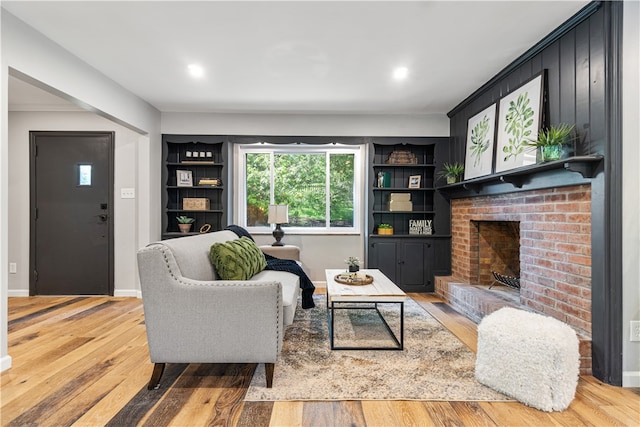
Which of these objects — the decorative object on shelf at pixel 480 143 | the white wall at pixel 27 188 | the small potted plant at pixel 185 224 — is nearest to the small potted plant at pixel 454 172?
the decorative object on shelf at pixel 480 143

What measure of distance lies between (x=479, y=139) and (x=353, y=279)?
86.6 inches

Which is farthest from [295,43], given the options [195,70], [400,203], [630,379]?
[630,379]

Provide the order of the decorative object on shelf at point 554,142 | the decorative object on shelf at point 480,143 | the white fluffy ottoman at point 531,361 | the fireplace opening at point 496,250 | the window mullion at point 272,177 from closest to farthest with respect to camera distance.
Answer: the white fluffy ottoman at point 531,361
the decorative object on shelf at point 554,142
the decorative object on shelf at point 480,143
the fireplace opening at point 496,250
the window mullion at point 272,177

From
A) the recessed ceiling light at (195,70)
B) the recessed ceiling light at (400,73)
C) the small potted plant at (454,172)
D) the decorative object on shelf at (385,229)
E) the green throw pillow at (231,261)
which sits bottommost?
the green throw pillow at (231,261)

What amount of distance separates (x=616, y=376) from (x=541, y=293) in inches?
29.5

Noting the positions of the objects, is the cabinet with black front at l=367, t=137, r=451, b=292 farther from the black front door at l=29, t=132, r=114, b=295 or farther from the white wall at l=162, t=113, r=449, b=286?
the black front door at l=29, t=132, r=114, b=295

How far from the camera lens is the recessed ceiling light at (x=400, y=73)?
339 cm

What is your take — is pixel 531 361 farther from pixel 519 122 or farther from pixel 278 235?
pixel 278 235

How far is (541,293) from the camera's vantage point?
112 inches

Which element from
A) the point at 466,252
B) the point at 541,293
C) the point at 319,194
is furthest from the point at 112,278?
the point at 541,293

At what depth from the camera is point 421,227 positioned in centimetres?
498

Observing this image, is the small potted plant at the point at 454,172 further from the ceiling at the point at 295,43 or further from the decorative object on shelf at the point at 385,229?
the decorative object on shelf at the point at 385,229

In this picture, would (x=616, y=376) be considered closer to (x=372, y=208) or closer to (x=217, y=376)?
(x=217, y=376)

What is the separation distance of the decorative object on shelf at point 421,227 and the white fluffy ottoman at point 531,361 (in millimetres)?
2778
